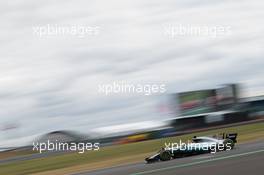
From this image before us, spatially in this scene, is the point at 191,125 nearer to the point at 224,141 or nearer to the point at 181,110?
the point at 181,110

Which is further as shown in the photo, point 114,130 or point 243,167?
point 114,130

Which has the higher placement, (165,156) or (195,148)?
(195,148)

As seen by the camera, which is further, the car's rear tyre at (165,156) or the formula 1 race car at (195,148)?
the formula 1 race car at (195,148)

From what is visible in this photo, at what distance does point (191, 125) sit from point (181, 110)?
767 cm

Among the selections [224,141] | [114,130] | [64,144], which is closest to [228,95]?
[114,130]

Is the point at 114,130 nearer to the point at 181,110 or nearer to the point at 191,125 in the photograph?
the point at 191,125

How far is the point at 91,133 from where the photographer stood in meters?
35.9

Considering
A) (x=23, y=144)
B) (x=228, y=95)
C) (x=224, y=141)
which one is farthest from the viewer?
(x=228, y=95)

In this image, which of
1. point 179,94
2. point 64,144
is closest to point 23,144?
point 64,144

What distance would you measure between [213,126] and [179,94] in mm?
10637

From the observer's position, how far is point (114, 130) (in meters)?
38.6

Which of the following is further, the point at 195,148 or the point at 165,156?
the point at 195,148

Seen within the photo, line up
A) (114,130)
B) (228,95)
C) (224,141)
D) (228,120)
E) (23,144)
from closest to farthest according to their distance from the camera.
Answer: (224,141), (23,144), (114,130), (228,120), (228,95)

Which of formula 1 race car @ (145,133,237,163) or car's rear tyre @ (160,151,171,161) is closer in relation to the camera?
car's rear tyre @ (160,151,171,161)
